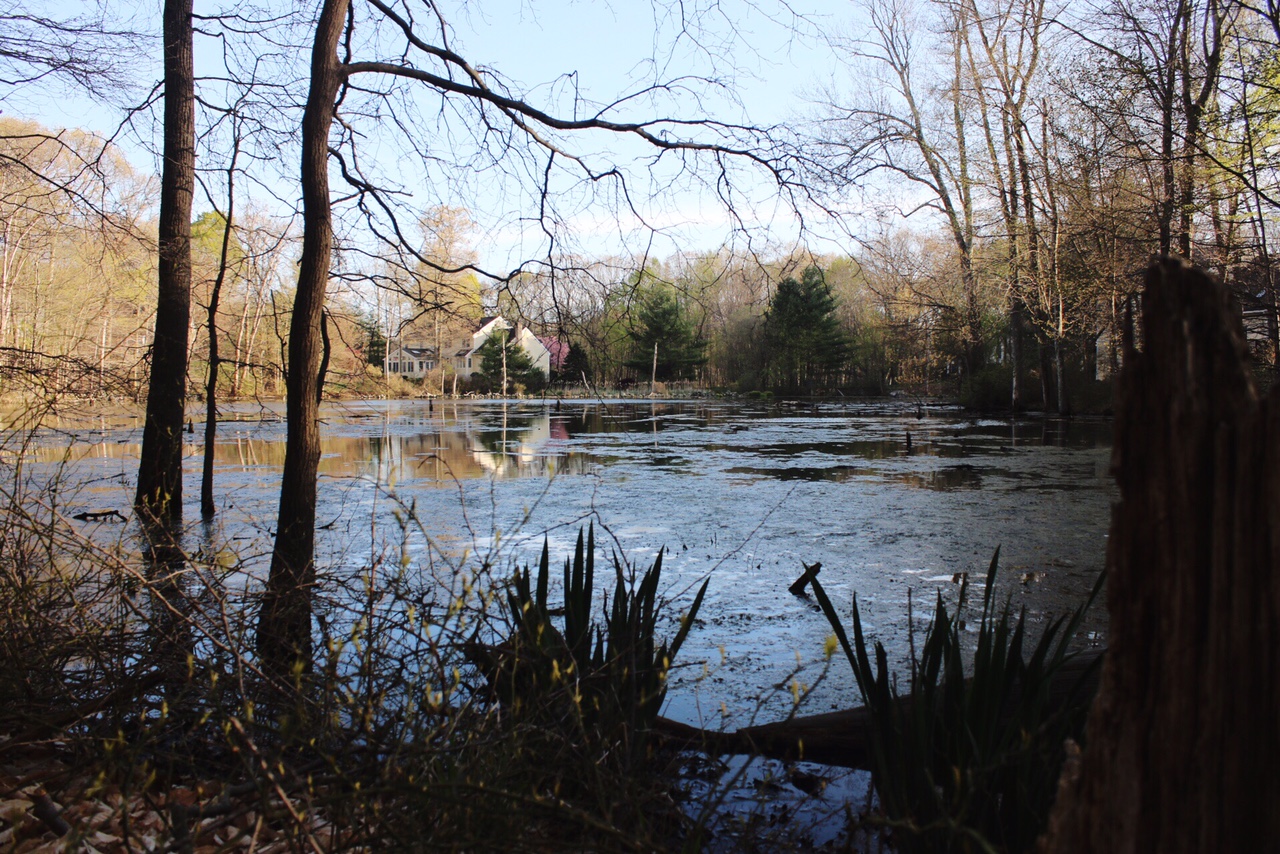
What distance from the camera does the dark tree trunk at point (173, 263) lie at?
8328 mm

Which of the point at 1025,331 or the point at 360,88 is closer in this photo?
the point at 360,88

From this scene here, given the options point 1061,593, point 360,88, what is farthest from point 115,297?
point 1061,593

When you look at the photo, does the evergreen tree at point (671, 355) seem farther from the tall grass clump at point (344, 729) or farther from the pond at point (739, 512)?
the tall grass clump at point (344, 729)

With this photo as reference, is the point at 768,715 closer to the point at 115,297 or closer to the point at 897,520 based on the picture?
the point at 897,520

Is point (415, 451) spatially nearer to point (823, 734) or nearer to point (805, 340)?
point (823, 734)

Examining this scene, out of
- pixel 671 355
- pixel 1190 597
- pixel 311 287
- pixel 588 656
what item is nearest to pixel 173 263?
pixel 311 287

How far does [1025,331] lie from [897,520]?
80.7 ft

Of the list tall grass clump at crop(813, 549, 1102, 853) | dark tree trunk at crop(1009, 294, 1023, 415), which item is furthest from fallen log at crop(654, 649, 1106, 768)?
dark tree trunk at crop(1009, 294, 1023, 415)

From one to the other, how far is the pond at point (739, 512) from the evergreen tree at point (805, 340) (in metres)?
28.7

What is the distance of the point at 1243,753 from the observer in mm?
1286

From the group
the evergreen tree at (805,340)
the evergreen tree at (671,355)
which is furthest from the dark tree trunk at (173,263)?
the evergreen tree at (671,355)

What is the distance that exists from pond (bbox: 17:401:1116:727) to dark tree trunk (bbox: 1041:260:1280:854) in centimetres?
68

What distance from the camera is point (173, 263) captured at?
8477 mm

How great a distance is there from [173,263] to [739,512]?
22.0 feet
